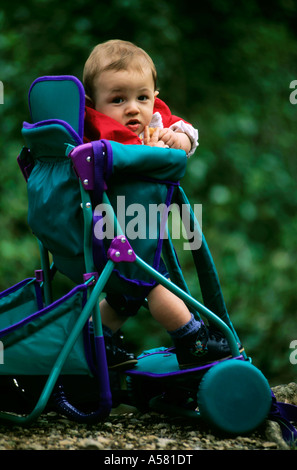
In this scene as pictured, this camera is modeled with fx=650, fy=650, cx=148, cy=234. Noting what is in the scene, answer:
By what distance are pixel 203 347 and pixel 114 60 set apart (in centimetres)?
114

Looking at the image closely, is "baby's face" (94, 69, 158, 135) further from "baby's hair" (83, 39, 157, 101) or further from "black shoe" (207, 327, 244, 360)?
"black shoe" (207, 327, 244, 360)

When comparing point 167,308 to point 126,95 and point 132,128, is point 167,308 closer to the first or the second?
point 132,128

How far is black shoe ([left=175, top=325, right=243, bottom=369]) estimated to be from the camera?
8.09 ft

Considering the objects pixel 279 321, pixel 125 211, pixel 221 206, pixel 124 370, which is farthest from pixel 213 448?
pixel 221 206

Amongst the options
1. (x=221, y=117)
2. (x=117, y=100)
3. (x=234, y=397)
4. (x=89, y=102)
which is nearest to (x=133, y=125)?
(x=117, y=100)

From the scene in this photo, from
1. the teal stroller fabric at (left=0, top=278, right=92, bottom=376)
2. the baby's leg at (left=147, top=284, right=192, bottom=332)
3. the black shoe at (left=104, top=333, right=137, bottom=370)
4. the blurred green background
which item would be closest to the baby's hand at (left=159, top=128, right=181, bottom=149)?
the baby's leg at (left=147, top=284, right=192, bottom=332)

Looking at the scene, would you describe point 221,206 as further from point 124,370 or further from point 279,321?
point 124,370

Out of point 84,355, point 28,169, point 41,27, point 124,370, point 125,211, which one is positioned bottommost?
point 124,370

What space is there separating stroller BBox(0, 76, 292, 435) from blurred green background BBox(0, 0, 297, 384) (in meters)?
2.17

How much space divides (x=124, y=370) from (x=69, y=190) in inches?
31.1

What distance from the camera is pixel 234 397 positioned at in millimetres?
2367

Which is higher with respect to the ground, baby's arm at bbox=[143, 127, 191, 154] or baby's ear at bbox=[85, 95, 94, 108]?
baby's ear at bbox=[85, 95, 94, 108]

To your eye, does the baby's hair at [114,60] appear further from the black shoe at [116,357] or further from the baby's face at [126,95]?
the black shoe at [116,357]

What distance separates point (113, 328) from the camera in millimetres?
2586
